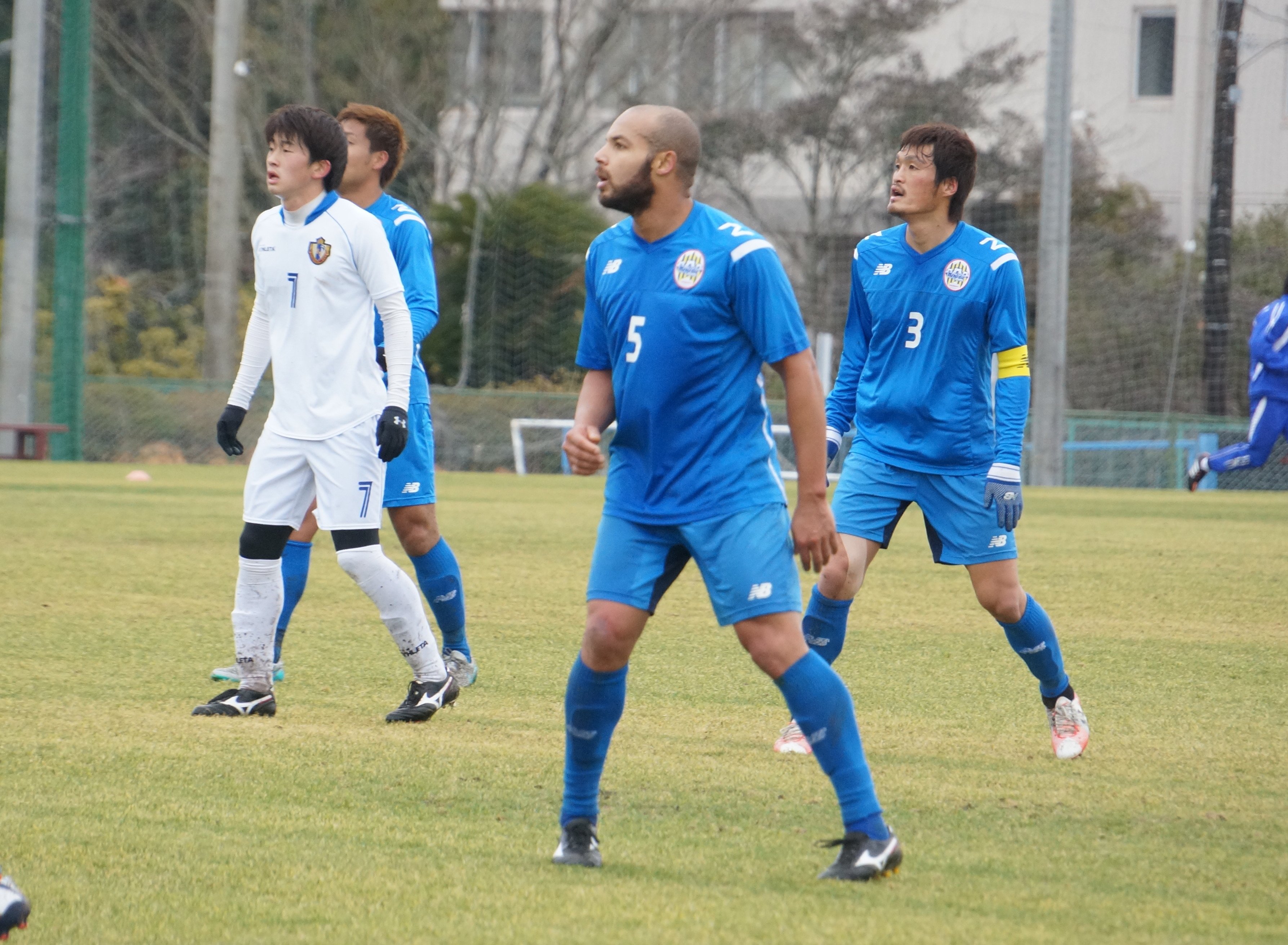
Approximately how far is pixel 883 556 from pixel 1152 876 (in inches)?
334

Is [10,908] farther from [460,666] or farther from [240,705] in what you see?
[460,666]

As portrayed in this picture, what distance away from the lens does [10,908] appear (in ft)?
10.6

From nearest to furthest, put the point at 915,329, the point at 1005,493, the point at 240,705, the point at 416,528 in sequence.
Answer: the point at 1005,493 < the point at 915,329 < the point at 240,705 < the point at 416,528

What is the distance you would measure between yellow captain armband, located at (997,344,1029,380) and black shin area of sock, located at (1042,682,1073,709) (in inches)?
42.1

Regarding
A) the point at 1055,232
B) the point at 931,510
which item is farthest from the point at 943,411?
the point at 1055,232

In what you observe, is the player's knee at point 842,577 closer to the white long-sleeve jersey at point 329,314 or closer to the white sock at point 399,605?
the white sock at point 399,605

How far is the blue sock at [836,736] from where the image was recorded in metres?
3.78

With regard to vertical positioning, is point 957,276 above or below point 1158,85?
below

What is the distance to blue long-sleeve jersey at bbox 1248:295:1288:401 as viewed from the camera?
12836 mm

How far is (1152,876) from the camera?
3859mm

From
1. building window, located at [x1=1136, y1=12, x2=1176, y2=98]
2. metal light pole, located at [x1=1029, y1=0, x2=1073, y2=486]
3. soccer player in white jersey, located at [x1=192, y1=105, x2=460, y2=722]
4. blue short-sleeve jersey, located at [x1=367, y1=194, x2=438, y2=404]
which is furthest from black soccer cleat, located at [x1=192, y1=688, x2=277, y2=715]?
building window, located at [x1=1136, y1=12, x2=1176, y2=98]

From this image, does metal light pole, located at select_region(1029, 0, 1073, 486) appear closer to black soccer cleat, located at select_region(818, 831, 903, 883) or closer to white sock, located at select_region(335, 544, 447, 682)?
white sock, located at select_region(335, 544, 447, 682)

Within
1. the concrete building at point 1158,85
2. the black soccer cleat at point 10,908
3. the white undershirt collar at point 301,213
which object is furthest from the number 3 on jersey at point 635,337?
the concrete building at point 1158,85

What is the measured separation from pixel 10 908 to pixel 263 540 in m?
2.47
